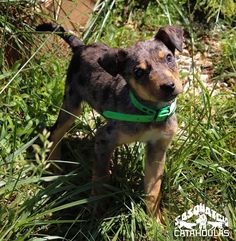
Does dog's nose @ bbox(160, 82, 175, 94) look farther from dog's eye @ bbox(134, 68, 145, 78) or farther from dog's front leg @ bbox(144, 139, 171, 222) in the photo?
dog's front leg @ bbox(144, 139, 171, 222)

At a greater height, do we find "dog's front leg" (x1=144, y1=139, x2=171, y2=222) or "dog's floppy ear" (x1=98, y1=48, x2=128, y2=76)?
"dog's floppy ear" (x1=98, y1=48, x2=128, y2=76)

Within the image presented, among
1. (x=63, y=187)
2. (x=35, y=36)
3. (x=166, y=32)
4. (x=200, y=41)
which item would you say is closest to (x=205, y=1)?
(x=200, y=41)

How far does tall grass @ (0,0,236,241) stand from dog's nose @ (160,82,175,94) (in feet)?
2.24

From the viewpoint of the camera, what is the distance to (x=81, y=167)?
13.4 feet

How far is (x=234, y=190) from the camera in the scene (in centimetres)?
382

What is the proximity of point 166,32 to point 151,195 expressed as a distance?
115 cm

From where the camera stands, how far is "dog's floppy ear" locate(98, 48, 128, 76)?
352cm

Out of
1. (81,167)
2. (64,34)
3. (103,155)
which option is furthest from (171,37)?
(81,167)

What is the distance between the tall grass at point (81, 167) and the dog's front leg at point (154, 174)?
0.26 ft

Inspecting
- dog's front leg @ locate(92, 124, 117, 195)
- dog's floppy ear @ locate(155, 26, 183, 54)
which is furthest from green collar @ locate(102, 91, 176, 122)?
dog's floppy ear @ locate(155, 26, 183, 54)

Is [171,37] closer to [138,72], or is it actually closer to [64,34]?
[138,72]

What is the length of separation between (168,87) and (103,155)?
79 centimetres

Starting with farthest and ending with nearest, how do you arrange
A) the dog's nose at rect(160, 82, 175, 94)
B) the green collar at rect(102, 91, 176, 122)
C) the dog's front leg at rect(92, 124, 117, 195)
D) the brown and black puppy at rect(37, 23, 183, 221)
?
the dog's front leg at rect(92, 124, 117, 195) → the green collar at rect(102, 91, 176, 122) → the brown and black puppy at rect(37, 23, 183, 221) → the dog's nose at rect(160, 82, 175, 94)

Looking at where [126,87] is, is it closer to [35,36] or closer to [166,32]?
[166,32]
